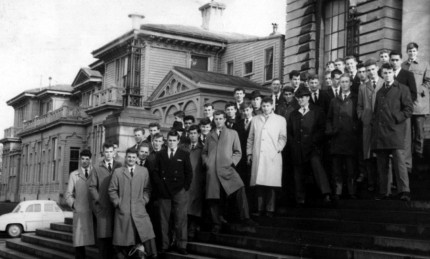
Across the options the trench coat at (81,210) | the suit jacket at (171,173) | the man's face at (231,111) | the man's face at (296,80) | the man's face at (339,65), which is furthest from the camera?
the man's face at (339,65)

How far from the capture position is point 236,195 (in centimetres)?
1080

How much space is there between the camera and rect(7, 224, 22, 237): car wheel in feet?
79.4

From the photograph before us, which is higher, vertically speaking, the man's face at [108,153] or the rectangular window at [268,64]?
the rectangular window at [268,64]

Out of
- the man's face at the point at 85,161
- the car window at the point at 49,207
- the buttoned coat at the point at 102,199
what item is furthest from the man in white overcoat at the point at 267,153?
the car window at the point at 49,207

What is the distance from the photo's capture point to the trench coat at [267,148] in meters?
10.3

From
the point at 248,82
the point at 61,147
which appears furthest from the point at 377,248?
the point at 61,147

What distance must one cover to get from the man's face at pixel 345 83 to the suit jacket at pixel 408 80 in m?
0.79

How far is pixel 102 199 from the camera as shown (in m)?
10.7

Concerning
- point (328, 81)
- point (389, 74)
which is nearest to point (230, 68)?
point (328, 81)

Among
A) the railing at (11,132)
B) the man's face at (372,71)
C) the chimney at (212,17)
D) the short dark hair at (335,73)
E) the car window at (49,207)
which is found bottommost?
the car window at (49,207)

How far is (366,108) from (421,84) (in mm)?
1447

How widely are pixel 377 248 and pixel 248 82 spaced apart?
24.5m

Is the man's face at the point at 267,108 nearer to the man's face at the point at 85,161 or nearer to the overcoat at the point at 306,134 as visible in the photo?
the overcoat at the point at 306,134

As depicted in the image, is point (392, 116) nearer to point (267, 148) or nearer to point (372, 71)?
point (372, 71)
